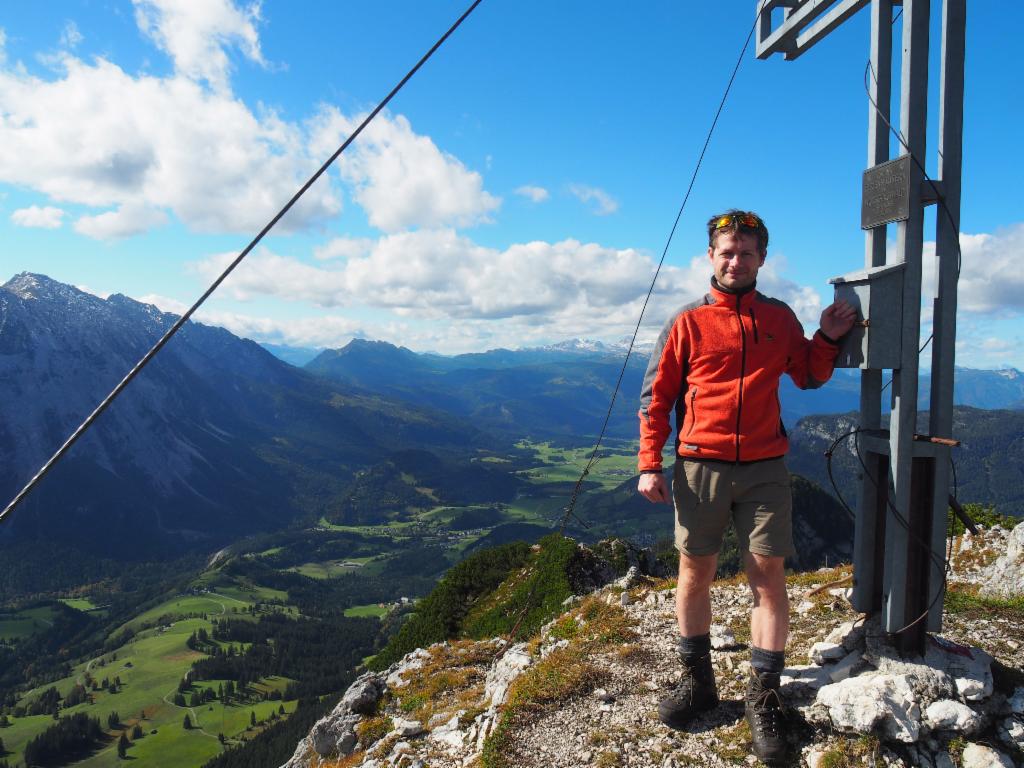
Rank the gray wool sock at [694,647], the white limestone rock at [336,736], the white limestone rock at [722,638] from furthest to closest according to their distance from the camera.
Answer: the white limestone rock at [336,736]
the white limestone rock at [722,638]
the gray wool sock at [694,647]

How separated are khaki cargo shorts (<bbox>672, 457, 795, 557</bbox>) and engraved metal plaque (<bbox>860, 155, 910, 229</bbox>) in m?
2.25

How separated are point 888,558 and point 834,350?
1853mm

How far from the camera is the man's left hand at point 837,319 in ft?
16.4

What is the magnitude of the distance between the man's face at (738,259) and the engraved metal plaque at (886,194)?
1.13 meters

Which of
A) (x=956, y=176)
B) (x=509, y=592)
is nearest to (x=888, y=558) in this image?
(x=956, y=176)

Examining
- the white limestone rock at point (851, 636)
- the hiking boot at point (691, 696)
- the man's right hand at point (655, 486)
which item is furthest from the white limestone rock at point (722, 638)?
the man's right hand at point (655, 486)

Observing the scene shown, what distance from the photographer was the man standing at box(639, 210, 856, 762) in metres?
4.73

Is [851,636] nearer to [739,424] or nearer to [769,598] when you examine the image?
[769,598]

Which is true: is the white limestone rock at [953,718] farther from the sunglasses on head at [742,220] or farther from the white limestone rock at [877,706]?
the sunglasses on head at [742,220]

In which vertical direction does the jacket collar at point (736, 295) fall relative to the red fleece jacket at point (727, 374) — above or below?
above

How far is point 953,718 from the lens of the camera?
447 centimetres

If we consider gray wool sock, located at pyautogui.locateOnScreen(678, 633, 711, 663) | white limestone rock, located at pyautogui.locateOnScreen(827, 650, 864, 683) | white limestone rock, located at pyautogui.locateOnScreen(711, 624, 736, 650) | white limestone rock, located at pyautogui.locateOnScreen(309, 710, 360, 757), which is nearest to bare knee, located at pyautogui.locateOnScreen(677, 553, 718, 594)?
gray wool sock, located at pyautogui.locateOnScreen(678, 633, 711, 663)

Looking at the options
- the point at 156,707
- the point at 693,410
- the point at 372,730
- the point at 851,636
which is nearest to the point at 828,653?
the point at 851,636

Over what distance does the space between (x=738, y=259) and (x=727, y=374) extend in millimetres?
950
